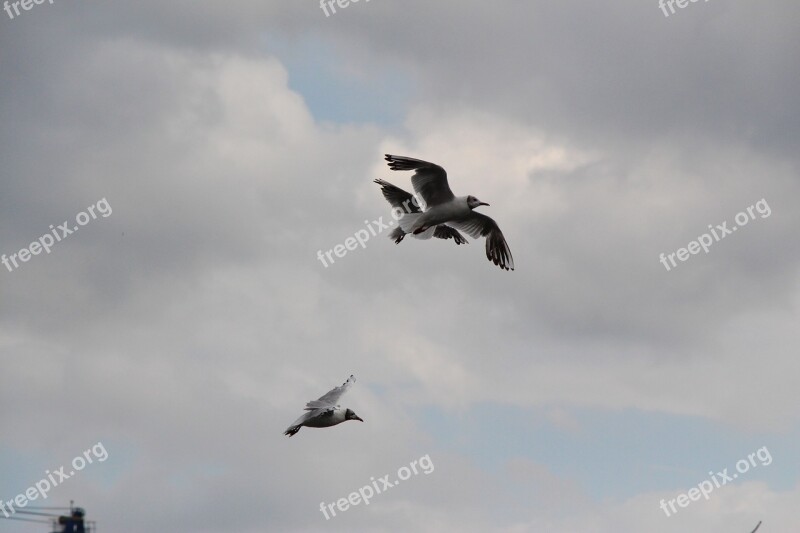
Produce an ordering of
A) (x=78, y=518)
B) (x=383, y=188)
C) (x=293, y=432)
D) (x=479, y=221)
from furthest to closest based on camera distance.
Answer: (x=78, y=518) → (x=383, y=188) → (x=479, y=221) → (x=293, y=432)

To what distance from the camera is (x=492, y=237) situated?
165 ft

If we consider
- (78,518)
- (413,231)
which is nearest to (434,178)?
(413,231)

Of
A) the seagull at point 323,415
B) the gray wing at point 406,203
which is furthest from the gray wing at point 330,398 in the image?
the gray wing at point 406,203

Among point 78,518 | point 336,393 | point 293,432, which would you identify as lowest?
point 293,432

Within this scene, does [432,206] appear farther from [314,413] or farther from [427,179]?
[314,413]

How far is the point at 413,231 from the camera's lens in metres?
47.1

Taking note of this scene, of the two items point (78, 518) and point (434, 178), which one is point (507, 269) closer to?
point (434, 178)

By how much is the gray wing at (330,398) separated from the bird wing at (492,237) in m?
8.54

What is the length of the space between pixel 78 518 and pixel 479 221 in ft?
91.0

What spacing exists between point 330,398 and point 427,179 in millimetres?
10979

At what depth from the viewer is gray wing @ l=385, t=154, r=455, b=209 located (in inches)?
1811

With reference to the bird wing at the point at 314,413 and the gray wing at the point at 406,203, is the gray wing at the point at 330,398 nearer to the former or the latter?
the bird wing at the point at 314,413

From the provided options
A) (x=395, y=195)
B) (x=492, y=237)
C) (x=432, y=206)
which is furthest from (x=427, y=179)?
(x=395, y=195)

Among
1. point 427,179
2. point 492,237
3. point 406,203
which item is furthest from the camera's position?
point 406,203
